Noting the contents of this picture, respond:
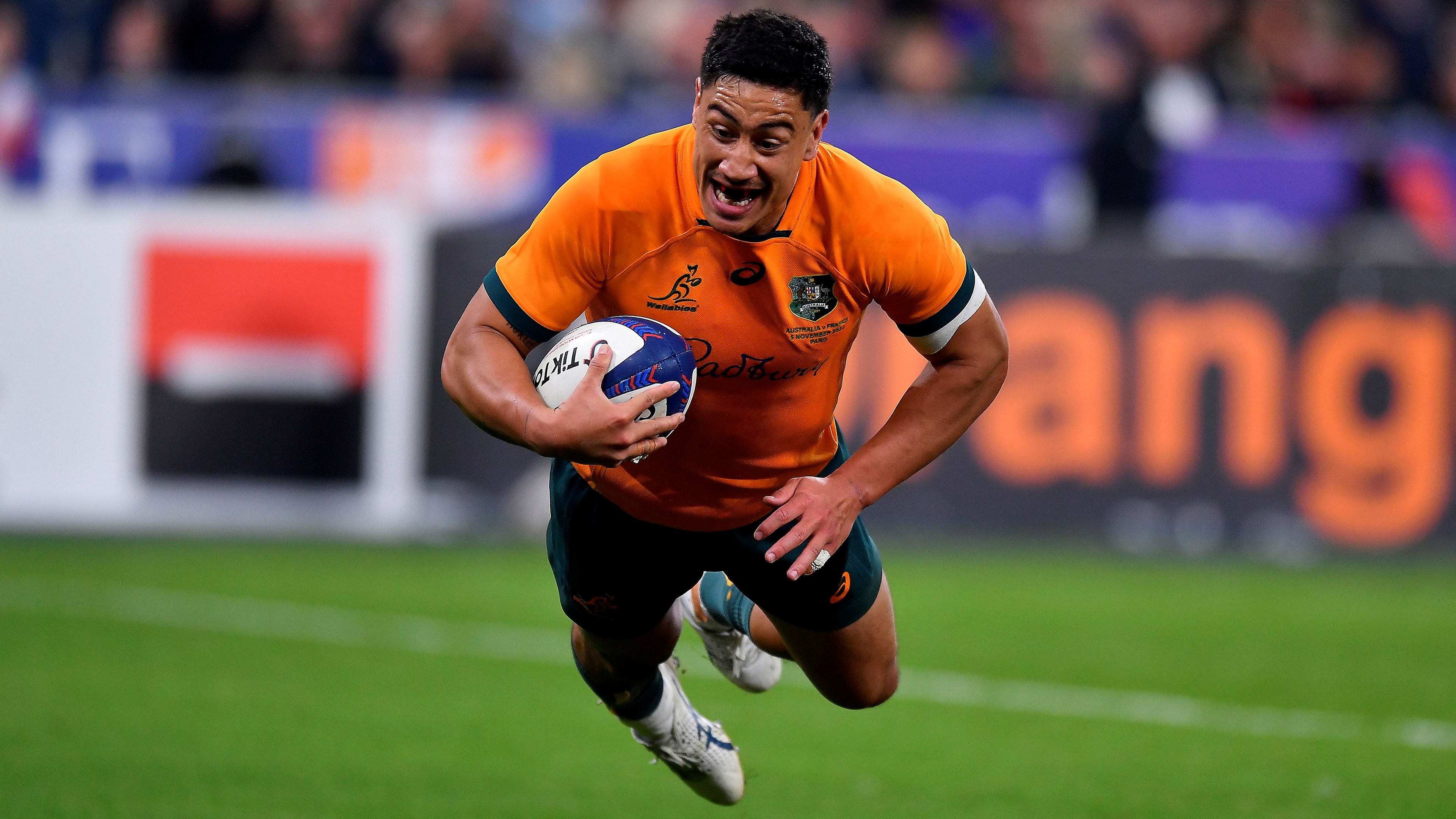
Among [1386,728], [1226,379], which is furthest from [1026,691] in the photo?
[1226,379]

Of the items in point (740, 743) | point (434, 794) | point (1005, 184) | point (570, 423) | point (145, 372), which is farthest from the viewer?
point (1005, 184)

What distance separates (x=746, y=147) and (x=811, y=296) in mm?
532

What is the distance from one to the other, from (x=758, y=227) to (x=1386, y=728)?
4368mm

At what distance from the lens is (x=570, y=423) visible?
165 inches

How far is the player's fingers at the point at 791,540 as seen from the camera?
4.61 metres

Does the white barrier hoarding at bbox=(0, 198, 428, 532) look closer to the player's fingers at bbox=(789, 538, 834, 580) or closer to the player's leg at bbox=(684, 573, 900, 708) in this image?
the player's leg at bbox=(684, 573, 900, 708)

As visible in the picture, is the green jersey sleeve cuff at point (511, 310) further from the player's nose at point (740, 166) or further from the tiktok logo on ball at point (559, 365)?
the player's nose at point (740, 166)

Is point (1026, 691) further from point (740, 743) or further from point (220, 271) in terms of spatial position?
point (220, 271)

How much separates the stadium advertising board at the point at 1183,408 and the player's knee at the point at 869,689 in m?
5.97

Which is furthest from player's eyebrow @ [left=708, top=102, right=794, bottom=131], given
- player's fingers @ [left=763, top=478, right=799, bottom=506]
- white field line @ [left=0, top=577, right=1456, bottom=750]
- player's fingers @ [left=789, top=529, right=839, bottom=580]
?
white field line @ [left=0, top=577, right=1456, bottom=750]

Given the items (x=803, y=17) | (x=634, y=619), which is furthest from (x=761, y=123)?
(x=803, y=17)

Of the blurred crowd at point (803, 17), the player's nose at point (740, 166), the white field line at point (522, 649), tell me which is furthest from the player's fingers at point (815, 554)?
the blurred crowd at point (803, 17)

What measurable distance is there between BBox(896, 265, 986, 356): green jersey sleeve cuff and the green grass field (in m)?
1.92

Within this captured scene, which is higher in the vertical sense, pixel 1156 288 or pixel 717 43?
pixel 717 43
